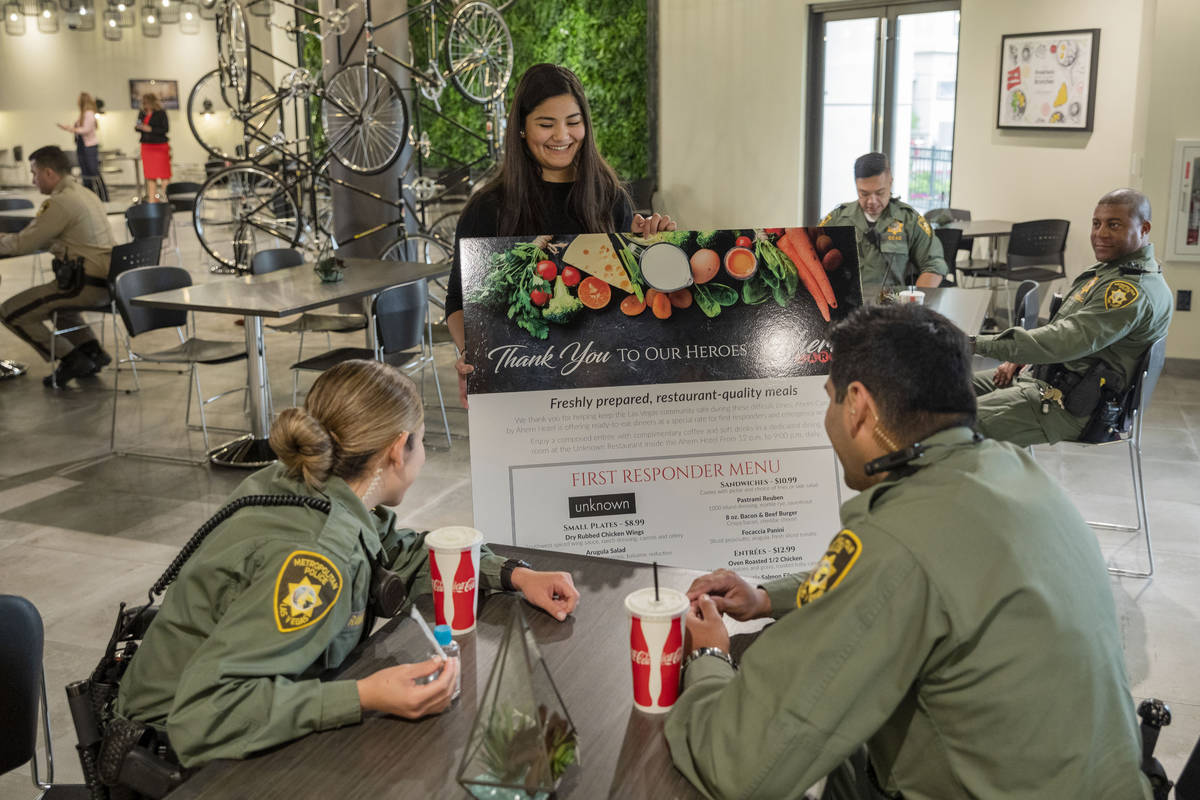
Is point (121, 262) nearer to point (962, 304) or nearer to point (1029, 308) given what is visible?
point (962, 304)

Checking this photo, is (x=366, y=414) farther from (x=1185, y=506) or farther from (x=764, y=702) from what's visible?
(x=1185, y=506)

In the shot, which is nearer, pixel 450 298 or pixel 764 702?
pixel 764 702

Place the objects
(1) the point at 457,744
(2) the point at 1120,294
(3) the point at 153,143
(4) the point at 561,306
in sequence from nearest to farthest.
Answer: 1. (1) the point at 457,744
2. (4) the point at 561,306
3. (2) the point at 1120,294
4. (3) the point at 153,143

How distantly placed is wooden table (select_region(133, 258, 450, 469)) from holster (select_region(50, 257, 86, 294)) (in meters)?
1.54

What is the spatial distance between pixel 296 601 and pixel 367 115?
6.49m

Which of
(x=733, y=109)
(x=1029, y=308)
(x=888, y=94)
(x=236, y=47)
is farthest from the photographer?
(x=733, y=109)

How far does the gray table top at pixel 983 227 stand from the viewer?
746 centimetres

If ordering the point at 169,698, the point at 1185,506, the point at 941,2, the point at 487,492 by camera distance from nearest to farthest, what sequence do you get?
1. the point at 169,698
2. the point at 487,492
3. the point at 1185,506
4. the point at 941,2

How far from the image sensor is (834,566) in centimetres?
131

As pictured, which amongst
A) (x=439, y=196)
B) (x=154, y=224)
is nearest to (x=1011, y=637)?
(x=439, y=196)

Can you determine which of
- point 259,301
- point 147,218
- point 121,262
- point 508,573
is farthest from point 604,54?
point 508,573

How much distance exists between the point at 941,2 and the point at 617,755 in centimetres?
823

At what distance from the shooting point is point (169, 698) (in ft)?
5.42

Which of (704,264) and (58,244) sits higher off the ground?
(704,264)
